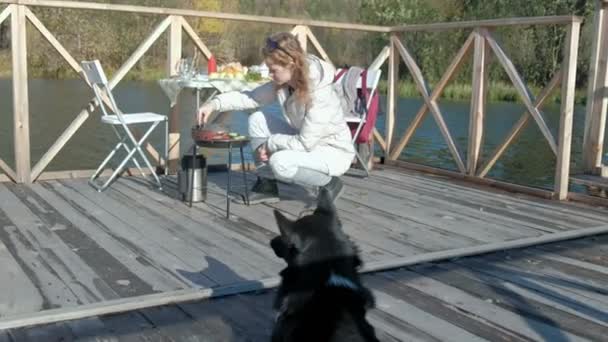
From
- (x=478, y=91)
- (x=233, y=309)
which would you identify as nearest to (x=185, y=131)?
(x=478, y=91)

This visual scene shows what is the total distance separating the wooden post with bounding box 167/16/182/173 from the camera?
4.84m

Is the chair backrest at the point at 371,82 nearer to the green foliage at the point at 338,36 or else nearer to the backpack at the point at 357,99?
the backpack at the point at 357,99

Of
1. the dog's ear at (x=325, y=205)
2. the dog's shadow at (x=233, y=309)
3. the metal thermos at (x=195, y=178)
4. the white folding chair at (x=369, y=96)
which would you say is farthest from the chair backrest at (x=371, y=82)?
the dog's ear at (x=325, y=205)

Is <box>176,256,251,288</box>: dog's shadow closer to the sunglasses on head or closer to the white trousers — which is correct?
the white trousers

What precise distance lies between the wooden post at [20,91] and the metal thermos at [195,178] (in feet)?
4.29

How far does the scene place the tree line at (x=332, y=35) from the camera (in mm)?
10867

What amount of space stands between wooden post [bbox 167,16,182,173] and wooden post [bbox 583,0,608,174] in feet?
10.5

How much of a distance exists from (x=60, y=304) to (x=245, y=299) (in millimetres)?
661

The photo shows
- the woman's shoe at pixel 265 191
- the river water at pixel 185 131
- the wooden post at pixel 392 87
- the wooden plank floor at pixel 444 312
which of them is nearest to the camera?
the wooden plank floor at pixel 444 312

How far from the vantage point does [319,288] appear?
1528mm

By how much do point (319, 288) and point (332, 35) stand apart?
993 cm

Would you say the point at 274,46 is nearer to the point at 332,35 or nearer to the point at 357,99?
A: the point at 357,99

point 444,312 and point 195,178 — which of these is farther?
point 195,178

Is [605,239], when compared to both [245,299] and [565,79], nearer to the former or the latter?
[565,79]
